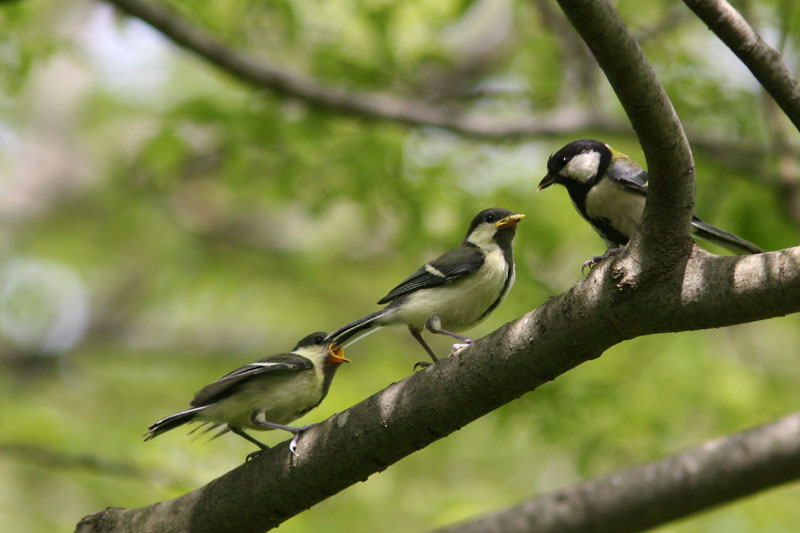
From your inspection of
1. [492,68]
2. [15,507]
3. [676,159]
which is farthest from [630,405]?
[15,507]

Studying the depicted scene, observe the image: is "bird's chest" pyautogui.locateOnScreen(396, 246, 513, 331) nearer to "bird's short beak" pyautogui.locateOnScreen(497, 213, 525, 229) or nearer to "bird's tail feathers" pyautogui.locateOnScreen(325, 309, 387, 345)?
"bird's tail feathers" pyautogui.locateOnScreen(325, 309, 387, 345)

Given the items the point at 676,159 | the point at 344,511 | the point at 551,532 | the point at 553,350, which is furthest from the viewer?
the point at 344,511

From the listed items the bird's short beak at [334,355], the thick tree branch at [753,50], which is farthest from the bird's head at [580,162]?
the thick tree branch at [753,50]

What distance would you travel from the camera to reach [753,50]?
300 centimetres

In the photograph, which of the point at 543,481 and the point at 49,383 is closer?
the point at 543,481

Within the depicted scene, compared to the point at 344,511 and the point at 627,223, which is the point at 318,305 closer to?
the point at 344,511

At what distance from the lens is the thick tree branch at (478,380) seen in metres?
2.79

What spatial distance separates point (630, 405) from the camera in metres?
6.88

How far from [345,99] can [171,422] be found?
12.6 feet

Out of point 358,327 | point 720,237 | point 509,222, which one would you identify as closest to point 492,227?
point 509,222

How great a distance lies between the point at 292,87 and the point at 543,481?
584cm

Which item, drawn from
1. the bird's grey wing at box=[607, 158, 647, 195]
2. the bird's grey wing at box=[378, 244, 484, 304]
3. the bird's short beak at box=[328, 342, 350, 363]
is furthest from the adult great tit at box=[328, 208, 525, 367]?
the bird's grey wing at box=[607, 158, 647, 195]

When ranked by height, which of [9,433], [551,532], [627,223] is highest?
[9,433]

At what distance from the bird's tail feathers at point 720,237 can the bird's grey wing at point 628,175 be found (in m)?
0.40
